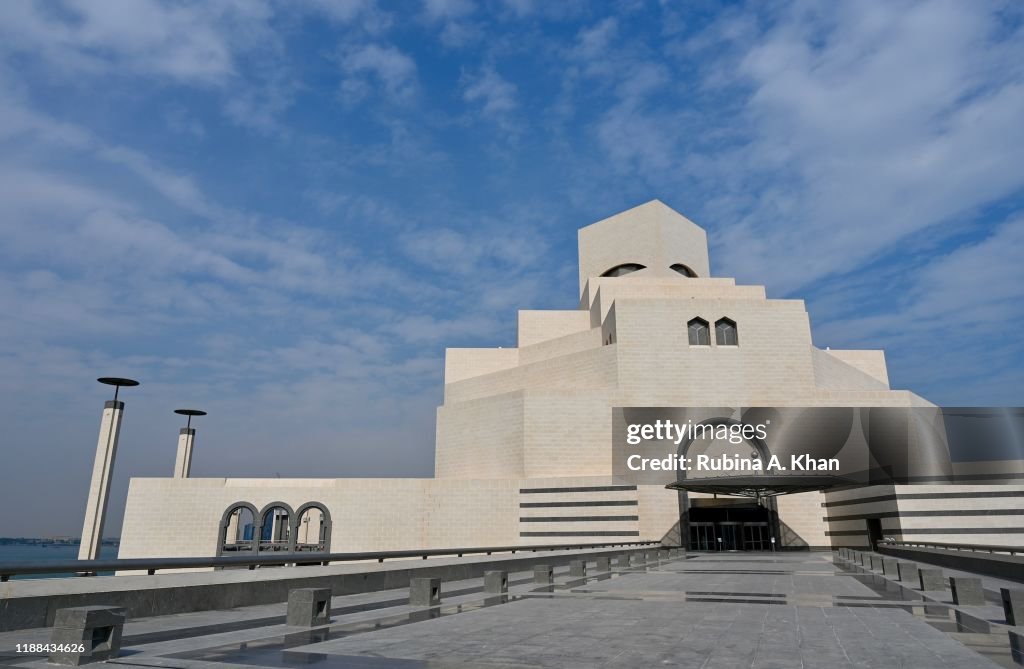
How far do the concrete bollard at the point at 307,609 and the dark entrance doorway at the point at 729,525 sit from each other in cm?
4086

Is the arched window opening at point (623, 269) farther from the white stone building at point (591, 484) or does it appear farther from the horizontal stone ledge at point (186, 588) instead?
the horizontal stone ledge at point (186, 588)

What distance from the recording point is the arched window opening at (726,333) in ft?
169

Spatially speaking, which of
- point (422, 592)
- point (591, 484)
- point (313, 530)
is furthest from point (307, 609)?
point (313, 530)

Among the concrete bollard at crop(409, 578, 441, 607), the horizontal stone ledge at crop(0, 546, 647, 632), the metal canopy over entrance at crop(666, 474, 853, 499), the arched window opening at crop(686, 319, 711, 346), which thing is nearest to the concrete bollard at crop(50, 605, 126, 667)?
the horizontal stone ledge at crop(0, 546, 647, 632)

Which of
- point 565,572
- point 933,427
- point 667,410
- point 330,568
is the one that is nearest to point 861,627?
point 330,568

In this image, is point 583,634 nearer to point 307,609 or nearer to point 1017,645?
point 307,609

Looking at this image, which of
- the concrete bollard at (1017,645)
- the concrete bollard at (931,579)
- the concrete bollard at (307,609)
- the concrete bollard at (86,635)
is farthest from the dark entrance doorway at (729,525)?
the concrete bollard at (86,635)

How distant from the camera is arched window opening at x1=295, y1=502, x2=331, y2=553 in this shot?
48.6 m

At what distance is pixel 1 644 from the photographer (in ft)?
A: 24.9

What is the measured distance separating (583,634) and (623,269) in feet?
195

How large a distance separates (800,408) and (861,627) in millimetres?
41643

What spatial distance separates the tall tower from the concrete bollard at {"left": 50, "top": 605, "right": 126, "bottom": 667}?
45.1 m

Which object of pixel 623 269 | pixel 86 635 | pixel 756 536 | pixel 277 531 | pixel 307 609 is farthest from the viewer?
pixel 623 269

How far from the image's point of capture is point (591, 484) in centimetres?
4603
